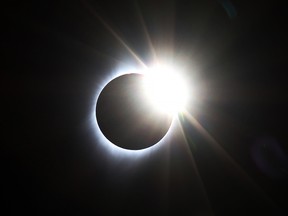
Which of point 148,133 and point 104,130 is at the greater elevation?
point 104,130

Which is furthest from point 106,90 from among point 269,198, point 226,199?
point 269,198

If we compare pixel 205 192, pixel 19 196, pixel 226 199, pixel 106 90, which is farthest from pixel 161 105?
pixel 19 196

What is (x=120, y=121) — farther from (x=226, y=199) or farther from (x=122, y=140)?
(x=226, y=199)

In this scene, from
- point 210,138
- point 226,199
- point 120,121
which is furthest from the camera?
point 226,199

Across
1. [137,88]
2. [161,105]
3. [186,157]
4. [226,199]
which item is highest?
[137,88]

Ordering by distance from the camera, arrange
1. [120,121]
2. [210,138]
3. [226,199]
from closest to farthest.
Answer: [120,121] < [210,138] < [226,199]

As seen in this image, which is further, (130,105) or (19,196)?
(19,196)
